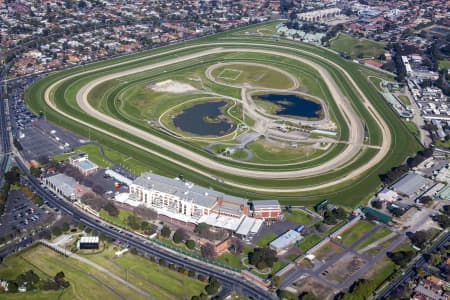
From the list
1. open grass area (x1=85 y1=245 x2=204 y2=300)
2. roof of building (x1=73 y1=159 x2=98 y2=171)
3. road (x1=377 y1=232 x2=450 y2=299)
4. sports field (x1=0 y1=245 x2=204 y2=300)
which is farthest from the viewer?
roof of building (x1=73 y1=159 x2=98 y2=171)

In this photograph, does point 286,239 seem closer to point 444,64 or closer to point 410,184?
point 410,184

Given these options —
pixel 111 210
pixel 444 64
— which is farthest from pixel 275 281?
pixel 444 64

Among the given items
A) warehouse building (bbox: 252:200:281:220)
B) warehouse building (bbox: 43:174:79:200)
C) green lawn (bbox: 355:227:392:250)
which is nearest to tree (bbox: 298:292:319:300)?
green lawn (bbox: 355:227:392:250)

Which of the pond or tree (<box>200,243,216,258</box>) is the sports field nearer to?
tree (<box>200,243,216,258</box>)

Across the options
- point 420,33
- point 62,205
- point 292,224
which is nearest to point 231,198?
point 292,224

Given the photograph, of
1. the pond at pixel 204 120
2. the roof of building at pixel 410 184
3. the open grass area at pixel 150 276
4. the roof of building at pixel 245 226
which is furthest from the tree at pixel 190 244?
the pond at pixel 204 120

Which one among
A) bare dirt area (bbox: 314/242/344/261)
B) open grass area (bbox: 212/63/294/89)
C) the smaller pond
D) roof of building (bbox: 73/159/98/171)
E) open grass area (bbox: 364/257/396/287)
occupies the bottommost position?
open grass area (bbox: 364/257/396/287)

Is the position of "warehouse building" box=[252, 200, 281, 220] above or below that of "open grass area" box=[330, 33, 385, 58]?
below
